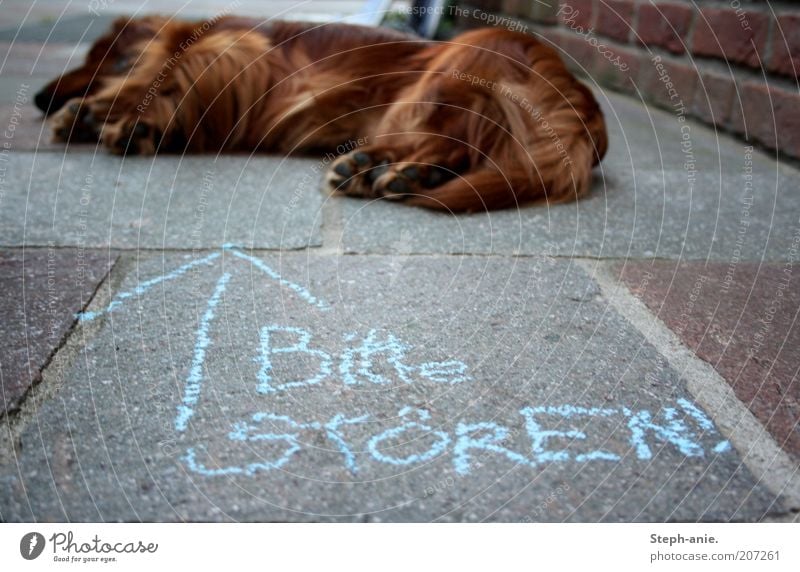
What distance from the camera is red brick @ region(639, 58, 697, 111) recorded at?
224 cm

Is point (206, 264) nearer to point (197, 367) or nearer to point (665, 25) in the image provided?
point (197, 367)

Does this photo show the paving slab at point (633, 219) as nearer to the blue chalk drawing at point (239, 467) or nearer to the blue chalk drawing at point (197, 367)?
the blue chalk drawing at point (197, 367)

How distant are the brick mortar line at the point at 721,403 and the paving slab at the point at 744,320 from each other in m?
0.01

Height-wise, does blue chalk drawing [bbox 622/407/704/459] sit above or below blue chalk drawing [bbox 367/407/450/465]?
above

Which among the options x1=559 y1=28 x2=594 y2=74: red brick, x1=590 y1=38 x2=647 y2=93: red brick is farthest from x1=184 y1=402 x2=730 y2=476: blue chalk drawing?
x1=559 y1=28 x2=594 y2=74: red brick

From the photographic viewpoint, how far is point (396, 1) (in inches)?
142

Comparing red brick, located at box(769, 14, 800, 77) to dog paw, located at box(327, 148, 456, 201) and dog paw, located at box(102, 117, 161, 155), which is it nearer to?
dog paw, located at box(327, 148, 456, 201)

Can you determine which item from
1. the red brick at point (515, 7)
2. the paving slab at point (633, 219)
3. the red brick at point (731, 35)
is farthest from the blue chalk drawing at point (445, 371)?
the red brick at point (515, 7)

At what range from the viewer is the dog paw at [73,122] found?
179 cm

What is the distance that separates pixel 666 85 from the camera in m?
2.39

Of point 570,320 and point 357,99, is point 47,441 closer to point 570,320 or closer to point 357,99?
point 570,320

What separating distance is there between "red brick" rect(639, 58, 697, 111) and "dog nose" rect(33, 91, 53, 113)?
1750 mm

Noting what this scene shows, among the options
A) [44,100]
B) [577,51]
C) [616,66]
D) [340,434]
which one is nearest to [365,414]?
[340,434]
